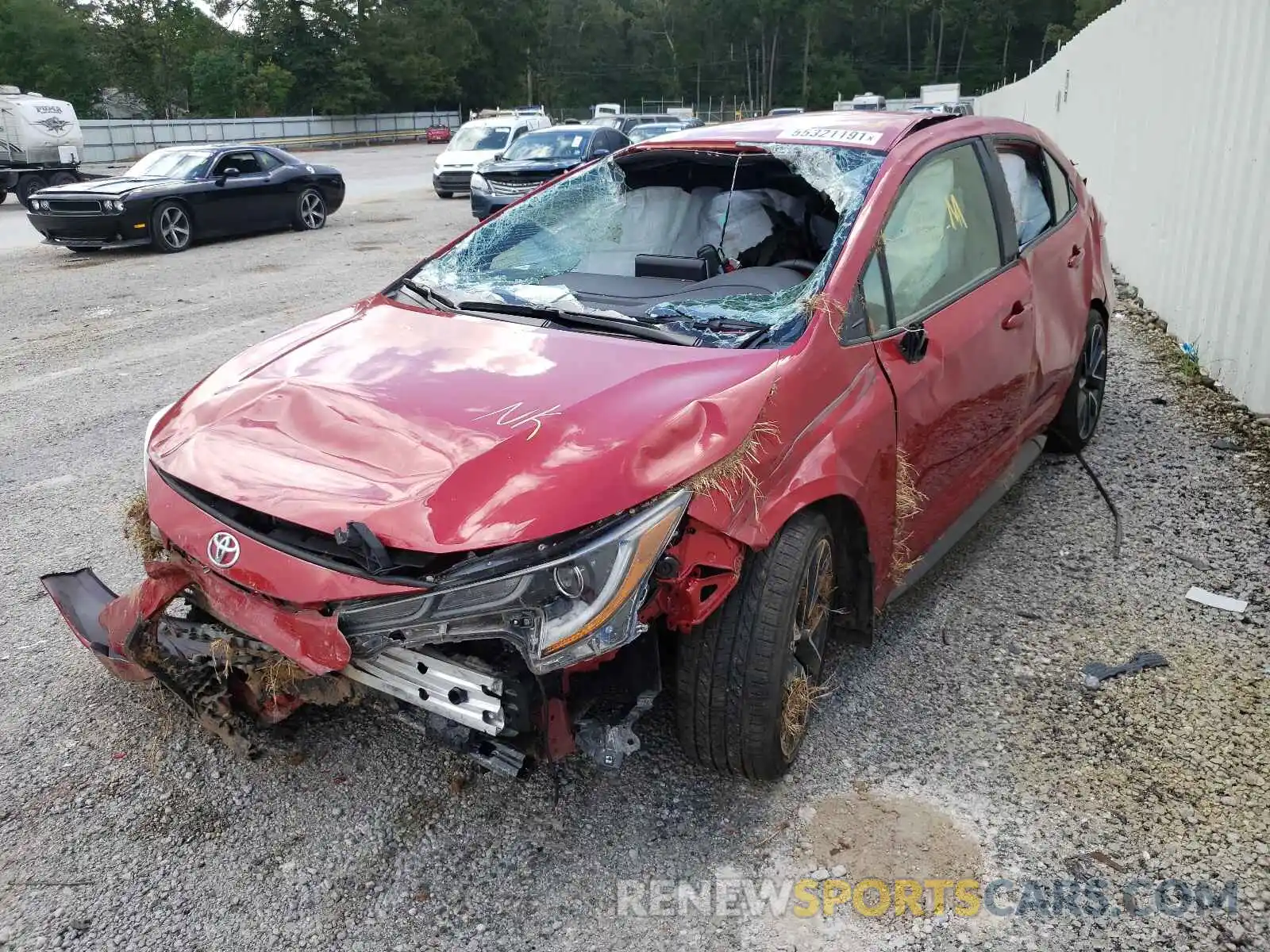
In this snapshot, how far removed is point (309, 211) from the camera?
15.9 m

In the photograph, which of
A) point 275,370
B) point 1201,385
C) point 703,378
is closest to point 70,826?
point 275,370

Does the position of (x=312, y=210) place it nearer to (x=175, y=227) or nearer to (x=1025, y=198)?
(x=175, y=227)

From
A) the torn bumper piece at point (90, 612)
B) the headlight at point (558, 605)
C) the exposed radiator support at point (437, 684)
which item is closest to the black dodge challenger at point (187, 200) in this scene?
the torn bumper piece at point (90, 612)

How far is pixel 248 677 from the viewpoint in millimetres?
2549

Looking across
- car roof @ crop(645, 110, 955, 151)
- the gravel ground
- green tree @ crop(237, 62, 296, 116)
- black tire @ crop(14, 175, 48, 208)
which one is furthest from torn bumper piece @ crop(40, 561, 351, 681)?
green tree @ crop(237, 62, 296, 116)

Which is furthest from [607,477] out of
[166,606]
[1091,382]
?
[1091,382]

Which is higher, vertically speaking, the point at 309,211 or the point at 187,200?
the point at 187,200

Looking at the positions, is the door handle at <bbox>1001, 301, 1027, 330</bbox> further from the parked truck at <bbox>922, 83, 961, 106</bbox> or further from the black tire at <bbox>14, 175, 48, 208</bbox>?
the parked truck at <bbox>922, 83, 961, 106</bbox>

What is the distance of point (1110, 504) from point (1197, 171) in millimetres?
3767

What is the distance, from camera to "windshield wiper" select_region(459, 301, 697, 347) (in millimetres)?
3039

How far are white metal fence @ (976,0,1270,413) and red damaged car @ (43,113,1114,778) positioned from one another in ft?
9.64

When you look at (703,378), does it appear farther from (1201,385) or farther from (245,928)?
(1201,385)

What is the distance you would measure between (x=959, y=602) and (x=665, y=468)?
1.91 m

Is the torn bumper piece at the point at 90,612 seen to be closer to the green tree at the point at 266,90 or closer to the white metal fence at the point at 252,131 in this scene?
the white metal fence at the point at 252,131
